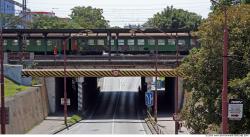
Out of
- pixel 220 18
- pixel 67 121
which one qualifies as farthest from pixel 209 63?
pixel 67 121

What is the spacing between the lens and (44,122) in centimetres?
5597

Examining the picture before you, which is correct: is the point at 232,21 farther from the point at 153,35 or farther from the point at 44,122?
the point at 153,35

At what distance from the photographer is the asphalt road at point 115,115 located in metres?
51.1

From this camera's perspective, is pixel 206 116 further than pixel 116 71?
No

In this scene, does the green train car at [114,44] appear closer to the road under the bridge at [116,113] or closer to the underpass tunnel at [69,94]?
the underpass tunnel at [69,94]

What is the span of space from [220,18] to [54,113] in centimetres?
3714

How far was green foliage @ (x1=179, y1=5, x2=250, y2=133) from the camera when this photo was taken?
1152 inches

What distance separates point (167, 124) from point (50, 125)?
1205cm

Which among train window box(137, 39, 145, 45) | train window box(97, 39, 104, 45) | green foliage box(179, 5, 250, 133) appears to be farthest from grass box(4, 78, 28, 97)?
train window box(137, 39, 145, 45)

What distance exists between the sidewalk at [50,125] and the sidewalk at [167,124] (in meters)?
10.2

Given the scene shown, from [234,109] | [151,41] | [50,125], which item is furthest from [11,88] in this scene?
[234,109]

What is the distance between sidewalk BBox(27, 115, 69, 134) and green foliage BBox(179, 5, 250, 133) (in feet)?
67.8

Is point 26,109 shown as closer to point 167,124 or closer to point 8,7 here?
point 167,124

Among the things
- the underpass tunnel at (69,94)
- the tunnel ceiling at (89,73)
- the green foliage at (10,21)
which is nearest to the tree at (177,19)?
the green foliage at (10,21)
